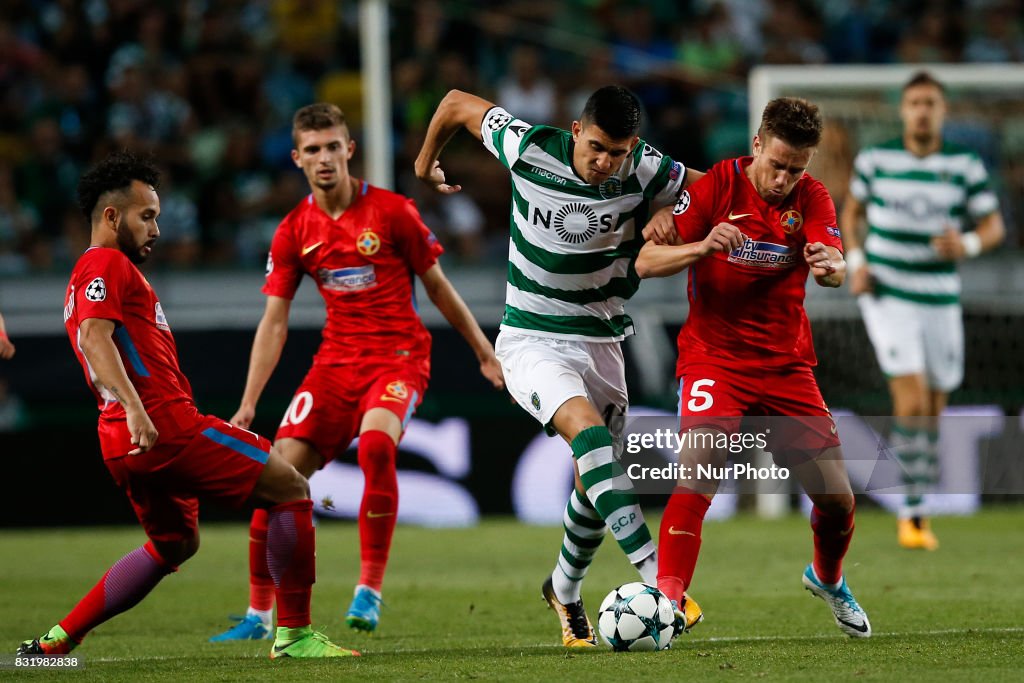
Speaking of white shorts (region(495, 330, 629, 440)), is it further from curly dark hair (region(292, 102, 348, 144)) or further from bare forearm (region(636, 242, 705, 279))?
curly dark hair (region(292, 102, 348, 144))

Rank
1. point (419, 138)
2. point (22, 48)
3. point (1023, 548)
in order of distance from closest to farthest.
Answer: point (1023, 548) < point (419, 138) < point (22, 48)

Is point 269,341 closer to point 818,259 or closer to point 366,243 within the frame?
point 366,243

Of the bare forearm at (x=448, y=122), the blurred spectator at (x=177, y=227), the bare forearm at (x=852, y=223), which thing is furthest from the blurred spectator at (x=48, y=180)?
the bare forearm at (x=448, y=122)

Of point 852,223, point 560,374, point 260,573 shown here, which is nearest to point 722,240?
point 560,374

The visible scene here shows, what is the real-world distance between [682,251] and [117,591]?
2.47 m

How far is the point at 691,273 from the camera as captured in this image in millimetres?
6066

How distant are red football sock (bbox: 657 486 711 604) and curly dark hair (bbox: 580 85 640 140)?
54.8 inches

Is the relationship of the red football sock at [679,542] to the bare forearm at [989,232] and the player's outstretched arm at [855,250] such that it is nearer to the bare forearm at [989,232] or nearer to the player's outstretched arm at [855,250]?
the player's outstretched arm at [855,250]

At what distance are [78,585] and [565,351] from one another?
394 centimetres

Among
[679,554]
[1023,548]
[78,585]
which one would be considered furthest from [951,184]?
[78,585]

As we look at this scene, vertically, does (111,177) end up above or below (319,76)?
below

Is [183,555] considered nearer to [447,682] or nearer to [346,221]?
[447,682]

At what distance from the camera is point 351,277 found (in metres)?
7.29

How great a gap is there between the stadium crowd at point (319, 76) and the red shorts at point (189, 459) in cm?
767
